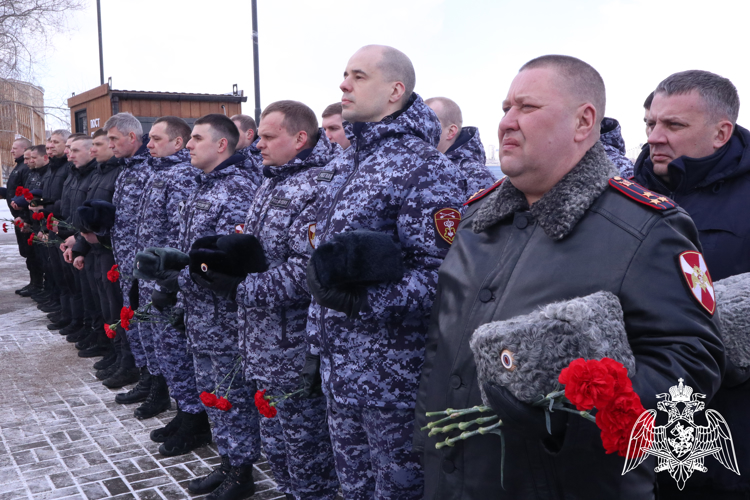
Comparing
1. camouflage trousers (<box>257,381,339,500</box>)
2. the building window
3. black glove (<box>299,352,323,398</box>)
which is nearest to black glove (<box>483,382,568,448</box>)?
black glove (<box>299,352,323,398</box>)

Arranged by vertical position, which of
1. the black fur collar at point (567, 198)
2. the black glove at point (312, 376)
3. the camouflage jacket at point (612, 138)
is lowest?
the black glove at point (312, 376)

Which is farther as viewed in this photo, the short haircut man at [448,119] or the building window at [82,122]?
the building window at [82,122]

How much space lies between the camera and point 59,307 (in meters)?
9.56

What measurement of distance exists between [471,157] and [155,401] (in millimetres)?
3554

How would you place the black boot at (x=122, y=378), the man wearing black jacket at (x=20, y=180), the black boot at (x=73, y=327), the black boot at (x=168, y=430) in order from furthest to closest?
the man wearing black jacket at (x=20, y=180) → the black boot at (x=73, y=327) → the black boot at (x=122, y=378) → the black boot at (x=168, y=430)

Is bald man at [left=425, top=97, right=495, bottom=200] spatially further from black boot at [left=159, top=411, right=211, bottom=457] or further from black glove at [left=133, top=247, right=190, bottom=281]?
black boot at [left=159, top=411, right=211, bottom=457]

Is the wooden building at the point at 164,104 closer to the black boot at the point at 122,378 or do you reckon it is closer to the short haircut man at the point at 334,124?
the black boot at the point at 122,378

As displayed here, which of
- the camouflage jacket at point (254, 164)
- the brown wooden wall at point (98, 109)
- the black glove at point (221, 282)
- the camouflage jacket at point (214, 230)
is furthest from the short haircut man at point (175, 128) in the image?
the brown wooden wall at point (98, 109)

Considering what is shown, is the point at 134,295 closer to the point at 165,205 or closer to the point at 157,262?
the point at 165,205

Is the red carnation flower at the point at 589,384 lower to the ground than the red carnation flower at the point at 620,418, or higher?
higher

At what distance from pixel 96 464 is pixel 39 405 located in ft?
5.56

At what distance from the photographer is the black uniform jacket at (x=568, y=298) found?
150 cm

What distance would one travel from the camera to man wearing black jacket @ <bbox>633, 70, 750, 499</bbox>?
1.99m

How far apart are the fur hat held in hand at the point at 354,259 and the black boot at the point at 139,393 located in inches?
164
